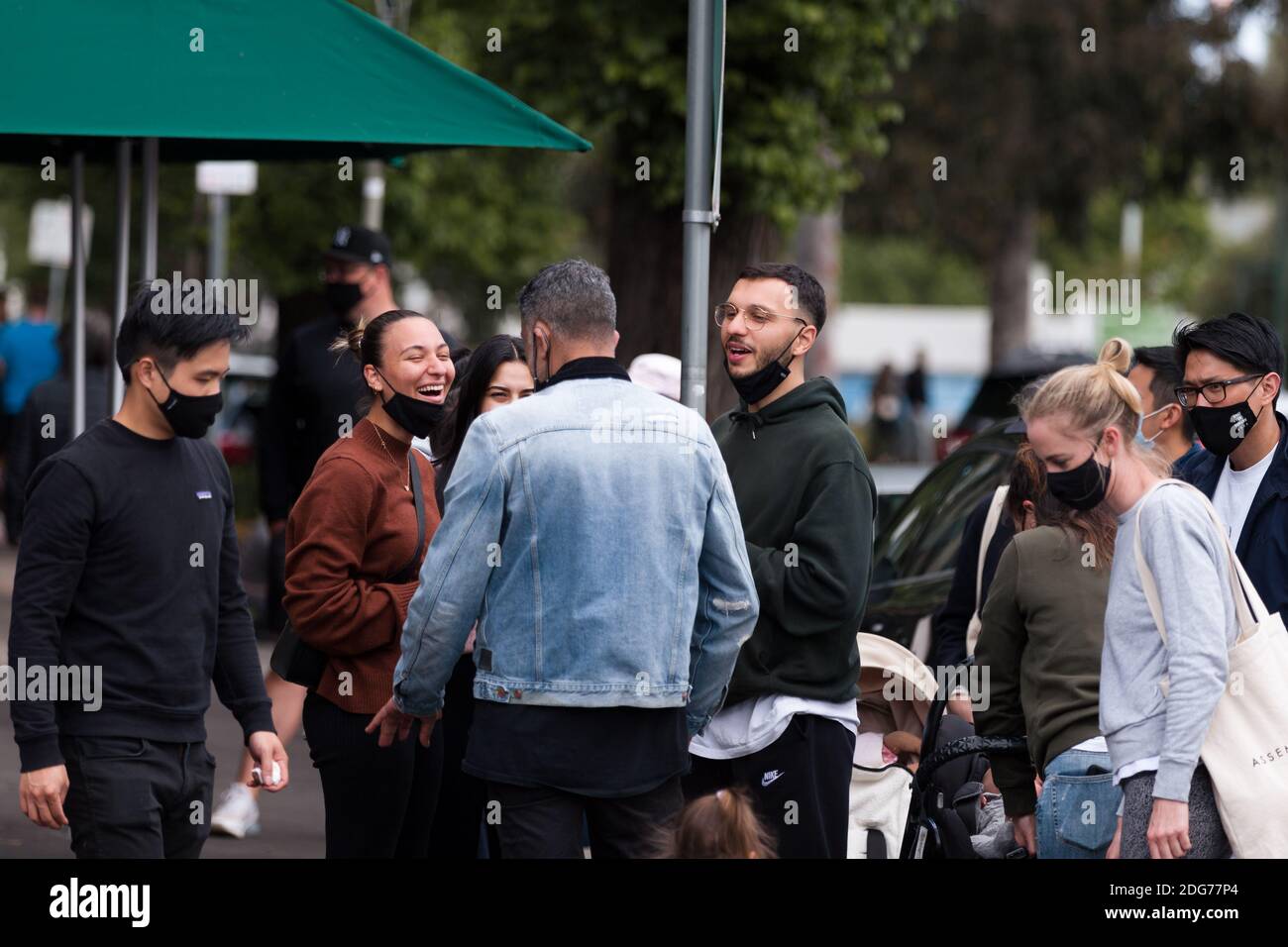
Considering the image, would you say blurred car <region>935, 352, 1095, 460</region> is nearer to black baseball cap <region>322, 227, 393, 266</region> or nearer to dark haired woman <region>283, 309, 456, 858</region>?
black baseball cap <region>322, 227, 393, 266</region>

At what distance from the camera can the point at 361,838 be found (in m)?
4.89

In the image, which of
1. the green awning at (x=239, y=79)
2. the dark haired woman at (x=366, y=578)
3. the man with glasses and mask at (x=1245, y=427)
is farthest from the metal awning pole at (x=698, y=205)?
the man with glasses and mask at (x=1245, y=427)

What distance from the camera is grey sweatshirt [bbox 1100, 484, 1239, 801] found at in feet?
13.1

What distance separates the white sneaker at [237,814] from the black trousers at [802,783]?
281 cm

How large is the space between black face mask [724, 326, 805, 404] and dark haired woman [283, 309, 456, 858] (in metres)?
0.77

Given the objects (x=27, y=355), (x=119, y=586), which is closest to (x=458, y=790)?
(x=119, y=586)

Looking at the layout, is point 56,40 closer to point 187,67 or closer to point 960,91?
point 187,67

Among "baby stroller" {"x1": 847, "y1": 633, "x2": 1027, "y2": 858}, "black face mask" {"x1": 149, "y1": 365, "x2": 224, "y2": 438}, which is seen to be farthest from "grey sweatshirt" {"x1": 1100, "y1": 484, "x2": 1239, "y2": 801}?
"black face mask" {"x1": 149, "y1": 365, "x2": 224, "y2": 438}

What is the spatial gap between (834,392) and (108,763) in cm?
208

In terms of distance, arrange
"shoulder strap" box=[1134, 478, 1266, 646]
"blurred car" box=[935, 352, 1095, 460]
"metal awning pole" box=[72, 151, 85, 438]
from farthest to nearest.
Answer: "blurred car" box=[935, 352, 1095, 460], "metal awning pole" box=[72, 151, 85, 438], "shoulder strap" box=[1134, 478, 1266, 646]

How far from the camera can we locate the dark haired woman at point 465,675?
5.56 metres

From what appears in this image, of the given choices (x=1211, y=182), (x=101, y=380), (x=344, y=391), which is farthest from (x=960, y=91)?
(x=344, y=391)

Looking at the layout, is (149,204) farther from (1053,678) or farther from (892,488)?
(892,488)

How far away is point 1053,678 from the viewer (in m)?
4.65
